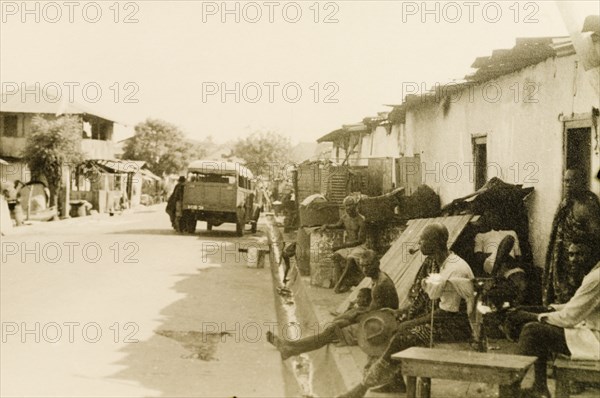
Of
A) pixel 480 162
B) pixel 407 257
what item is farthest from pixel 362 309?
pixel 480 162

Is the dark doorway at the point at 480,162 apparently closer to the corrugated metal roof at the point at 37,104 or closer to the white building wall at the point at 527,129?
the white building wall at the point at 527,129

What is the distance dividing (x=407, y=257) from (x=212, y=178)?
17410 millimetres

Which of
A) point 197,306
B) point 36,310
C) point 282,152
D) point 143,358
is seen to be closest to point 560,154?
point 143,358

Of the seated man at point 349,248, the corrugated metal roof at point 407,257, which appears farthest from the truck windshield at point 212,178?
the corrugated metal roof at point 407,257

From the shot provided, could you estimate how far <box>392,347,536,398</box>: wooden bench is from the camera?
A: 460 centimetres

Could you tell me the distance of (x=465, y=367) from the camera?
4668mm

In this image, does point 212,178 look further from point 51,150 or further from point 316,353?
point 316,353

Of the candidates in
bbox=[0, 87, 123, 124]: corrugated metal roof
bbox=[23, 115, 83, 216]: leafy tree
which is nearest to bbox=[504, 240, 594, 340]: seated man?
bbox=[23, 115, 83, 216]: leafy tree

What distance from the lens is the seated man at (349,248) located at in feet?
39.6

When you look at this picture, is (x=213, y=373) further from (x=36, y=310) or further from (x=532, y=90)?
(x=532, y=90)

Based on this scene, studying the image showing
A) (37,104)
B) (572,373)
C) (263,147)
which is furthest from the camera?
(263,147)

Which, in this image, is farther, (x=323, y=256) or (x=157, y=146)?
(x=157, y=146)

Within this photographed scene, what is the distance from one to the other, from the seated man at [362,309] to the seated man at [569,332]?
1.80m

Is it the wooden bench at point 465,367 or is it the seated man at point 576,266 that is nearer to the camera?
the wooden bench at point 465,367
